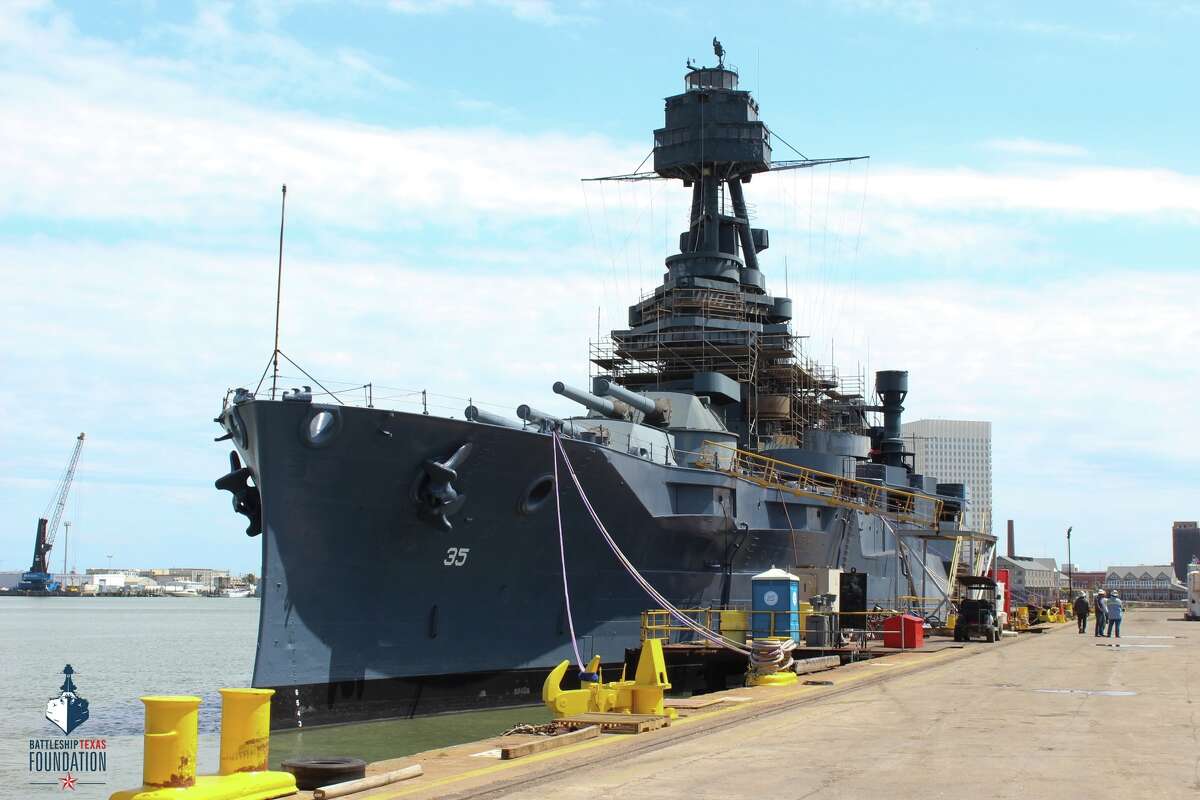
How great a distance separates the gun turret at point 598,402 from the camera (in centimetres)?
2192

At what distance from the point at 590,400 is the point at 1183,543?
168m

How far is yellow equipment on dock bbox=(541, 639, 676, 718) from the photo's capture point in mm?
12133

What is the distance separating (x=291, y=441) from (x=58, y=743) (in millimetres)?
6992

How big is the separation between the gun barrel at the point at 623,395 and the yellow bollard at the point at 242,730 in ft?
52.4

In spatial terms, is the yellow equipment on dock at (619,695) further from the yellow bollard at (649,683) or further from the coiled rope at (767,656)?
the coiled rope at (767,656)

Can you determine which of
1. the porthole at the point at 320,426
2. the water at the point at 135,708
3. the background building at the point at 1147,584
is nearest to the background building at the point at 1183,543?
the background building at the point at 1147,584

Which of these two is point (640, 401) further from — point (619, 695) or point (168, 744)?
A: point (168, 744)

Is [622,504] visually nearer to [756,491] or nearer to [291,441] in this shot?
[756,491]

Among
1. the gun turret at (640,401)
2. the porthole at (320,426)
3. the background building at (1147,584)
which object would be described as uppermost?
the gun turret at (640,401)

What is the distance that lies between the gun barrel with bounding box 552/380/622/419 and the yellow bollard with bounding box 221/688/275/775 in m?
14.0

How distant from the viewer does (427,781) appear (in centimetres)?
871

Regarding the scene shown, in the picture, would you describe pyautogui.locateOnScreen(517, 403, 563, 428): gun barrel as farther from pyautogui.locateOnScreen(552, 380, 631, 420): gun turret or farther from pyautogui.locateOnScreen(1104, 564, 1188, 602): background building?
pyautogui.locateOnScreen(1104, 564, 1188, 602): background building

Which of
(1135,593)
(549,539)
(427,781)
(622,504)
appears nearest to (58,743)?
(549,539)

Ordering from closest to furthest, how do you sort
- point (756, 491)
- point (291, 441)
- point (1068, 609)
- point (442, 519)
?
point (291, 441) < point (442, 519) < point (756, 491) < point (1068, 609)
